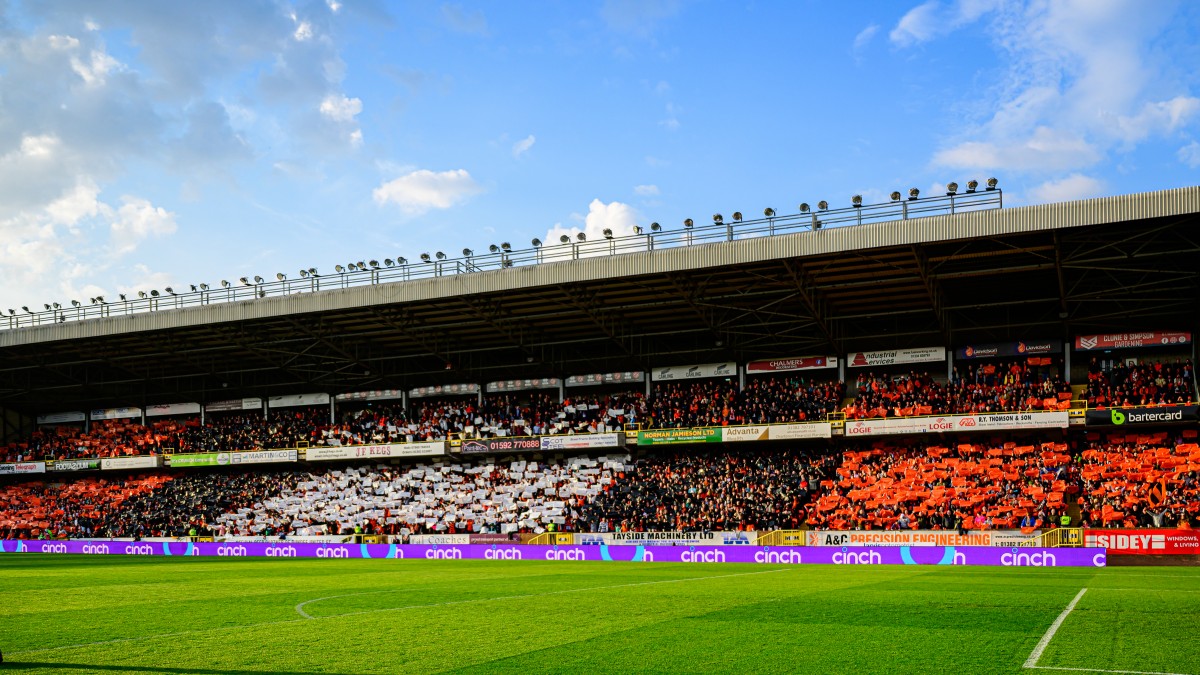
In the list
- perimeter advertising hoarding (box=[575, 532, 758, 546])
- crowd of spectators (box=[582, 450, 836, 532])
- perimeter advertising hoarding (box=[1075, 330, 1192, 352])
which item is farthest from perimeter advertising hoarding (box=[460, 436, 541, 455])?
perimeter advertising hoarding (box=[1075, 330, 1192, 352])

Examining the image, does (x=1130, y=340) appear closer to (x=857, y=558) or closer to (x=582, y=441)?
(x=857, y=558)

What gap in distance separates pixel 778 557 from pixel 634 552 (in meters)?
5.79

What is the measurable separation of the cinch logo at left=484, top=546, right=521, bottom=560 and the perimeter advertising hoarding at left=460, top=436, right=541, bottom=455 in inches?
408

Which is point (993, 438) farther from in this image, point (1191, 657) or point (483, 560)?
point (1191, 657)

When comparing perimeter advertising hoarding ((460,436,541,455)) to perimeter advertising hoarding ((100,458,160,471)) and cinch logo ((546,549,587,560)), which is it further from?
perimeter advertising hoarding ((100,458,160,471))

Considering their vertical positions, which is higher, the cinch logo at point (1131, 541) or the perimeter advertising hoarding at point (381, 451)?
the perimeter advertising hoarding at point (381, 451)

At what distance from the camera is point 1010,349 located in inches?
1895

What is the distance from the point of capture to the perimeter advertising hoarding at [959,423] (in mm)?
43125

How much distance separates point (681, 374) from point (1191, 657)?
43.7 meters

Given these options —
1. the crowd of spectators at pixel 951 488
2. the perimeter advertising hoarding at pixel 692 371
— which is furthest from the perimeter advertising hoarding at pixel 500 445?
the crowd of spectators at pixel 951 488

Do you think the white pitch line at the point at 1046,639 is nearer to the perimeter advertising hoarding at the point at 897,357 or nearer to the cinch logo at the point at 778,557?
the cinch logo at the point at 778,557

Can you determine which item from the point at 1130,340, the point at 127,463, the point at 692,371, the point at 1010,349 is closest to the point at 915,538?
the point at 1010,349

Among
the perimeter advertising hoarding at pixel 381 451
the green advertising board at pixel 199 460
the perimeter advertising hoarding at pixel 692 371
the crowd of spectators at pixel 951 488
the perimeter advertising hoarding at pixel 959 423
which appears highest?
the perimeter advertising hoarding at pixel 692 371

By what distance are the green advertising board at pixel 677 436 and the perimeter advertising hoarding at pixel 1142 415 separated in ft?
53.0
